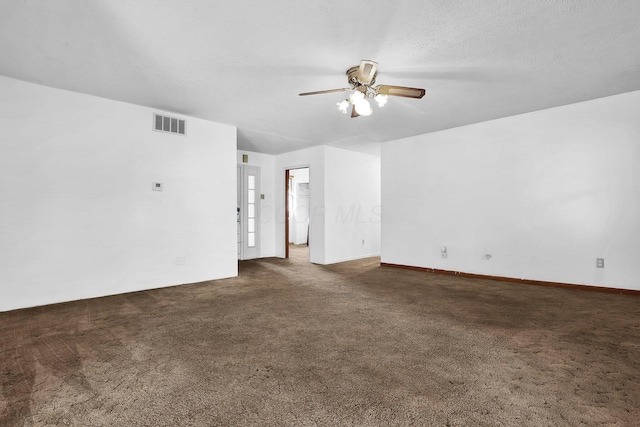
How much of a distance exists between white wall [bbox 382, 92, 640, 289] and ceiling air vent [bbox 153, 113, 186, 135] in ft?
13.8

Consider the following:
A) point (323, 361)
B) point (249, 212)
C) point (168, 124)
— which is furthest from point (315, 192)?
point (323, 361)

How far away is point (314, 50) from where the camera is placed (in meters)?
2.71

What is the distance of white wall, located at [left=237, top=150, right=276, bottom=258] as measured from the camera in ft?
24.4

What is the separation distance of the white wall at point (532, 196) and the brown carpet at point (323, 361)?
747 mm

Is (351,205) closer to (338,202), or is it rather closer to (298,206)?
(338,202)

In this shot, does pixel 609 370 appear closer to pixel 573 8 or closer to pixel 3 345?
pixel 573 8

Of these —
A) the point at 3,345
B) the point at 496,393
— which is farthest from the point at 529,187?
the point at 3,345

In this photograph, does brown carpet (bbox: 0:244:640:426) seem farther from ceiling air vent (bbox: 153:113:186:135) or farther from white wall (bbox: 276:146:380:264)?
white wall (bbox: 276:146:380:264)

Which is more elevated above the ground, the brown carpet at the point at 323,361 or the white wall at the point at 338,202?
the white wall at the point at 338,202

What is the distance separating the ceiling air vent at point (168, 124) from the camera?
14.2 ft

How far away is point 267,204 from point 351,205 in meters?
2.20

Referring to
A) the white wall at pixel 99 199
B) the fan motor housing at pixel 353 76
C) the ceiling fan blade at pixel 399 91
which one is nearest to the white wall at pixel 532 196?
the ceiling fan blade at pixel 399 91

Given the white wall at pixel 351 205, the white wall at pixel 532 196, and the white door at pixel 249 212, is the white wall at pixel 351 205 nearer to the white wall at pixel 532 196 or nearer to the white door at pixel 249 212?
the white wall at pixel 532 196

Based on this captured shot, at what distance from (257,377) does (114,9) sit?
2870 millimetres
